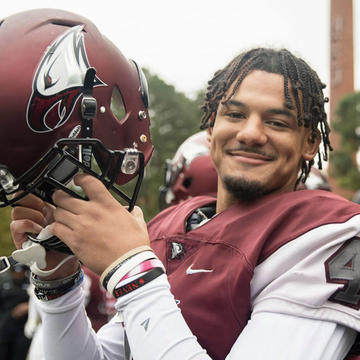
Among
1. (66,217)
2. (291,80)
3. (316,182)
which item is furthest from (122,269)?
(316,182)

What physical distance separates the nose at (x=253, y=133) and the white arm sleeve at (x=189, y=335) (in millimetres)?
582

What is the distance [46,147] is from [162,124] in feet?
80.8

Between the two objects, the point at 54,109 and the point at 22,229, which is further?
the point at 22,229

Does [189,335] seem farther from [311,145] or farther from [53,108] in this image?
[311,145]

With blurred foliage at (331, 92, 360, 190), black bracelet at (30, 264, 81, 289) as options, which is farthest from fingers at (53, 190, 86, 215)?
blurred foliage at (331, 92, 360, 190)

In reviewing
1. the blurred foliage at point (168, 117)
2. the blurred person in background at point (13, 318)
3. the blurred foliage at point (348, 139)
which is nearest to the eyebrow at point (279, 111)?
the blurred person in background at point (13, 318)

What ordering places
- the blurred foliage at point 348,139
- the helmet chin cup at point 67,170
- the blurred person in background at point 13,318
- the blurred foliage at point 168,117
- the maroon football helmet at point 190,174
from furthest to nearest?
the blurred foliage at point 348,139 → the blurred foliage at point 168,117 → the blurred person in background at point 13,318 → the maroon football helmet at point 190,174 → the helmet chin cup at point 67,170

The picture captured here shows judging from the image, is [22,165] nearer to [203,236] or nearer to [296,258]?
[203,236]

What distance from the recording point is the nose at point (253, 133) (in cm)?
160

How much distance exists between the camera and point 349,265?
1325 mm

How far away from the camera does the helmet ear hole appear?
1.50m

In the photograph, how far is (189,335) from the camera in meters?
1.23

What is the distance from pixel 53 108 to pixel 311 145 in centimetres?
96

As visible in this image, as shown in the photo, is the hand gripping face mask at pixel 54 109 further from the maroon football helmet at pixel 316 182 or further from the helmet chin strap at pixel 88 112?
the maroon football helmet at pixel 316 182
